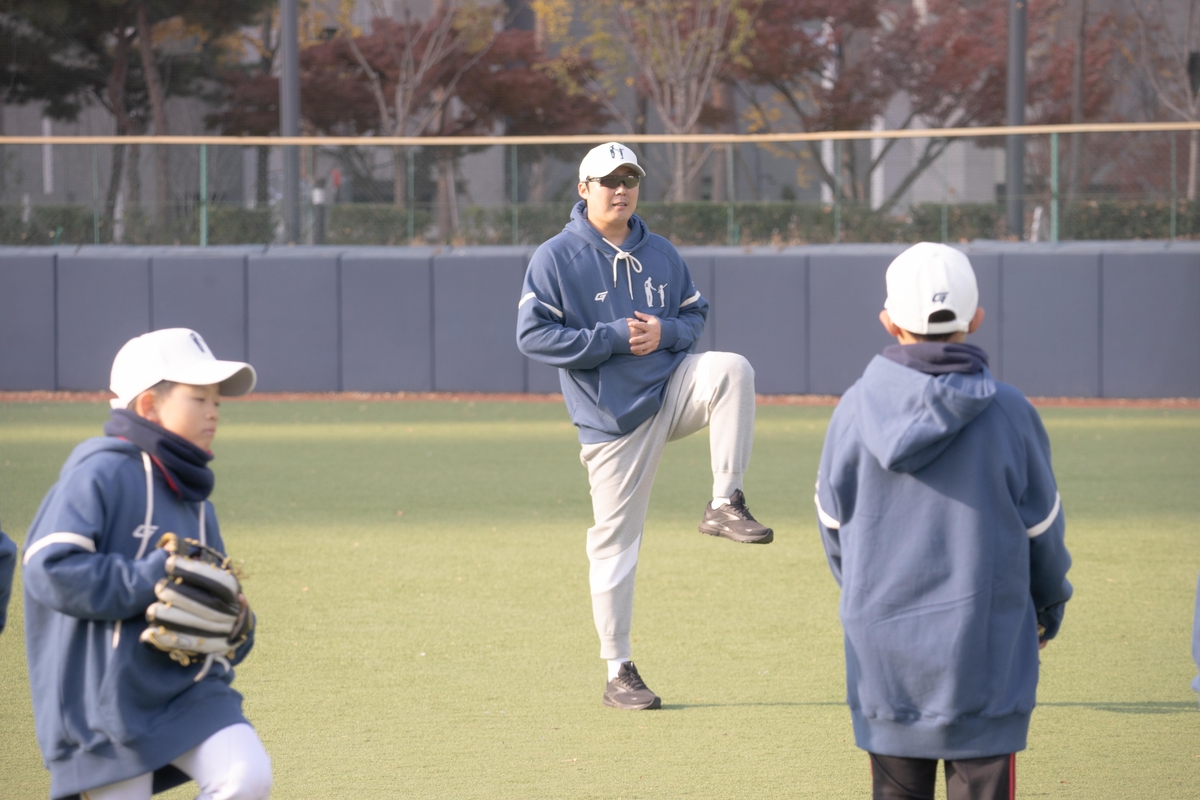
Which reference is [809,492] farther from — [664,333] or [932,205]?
[932,205]

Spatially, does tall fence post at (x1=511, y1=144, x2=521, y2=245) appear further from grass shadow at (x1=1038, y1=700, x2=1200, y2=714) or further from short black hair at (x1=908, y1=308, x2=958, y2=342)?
short black hair at (x1=908, y1=308, x2=958, y2=342)

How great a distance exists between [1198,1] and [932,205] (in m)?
11.8

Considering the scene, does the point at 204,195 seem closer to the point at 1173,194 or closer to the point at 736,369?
the point at 1173,194

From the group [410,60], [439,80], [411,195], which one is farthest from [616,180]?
[439,80]

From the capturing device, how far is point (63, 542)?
9.20 ft

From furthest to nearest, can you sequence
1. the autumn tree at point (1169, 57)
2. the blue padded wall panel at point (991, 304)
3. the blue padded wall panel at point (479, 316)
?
the autumn tree at point (1169, 57), the blue padded wall panel at point (479, 316), the blue padded wall panel at point (991, 304)

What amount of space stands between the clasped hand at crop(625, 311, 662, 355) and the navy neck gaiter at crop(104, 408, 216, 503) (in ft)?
7.23

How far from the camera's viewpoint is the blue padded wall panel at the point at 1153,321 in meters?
15.6

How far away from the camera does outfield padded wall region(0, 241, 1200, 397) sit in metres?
16.5

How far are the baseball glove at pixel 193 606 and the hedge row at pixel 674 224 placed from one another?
48.8 ft

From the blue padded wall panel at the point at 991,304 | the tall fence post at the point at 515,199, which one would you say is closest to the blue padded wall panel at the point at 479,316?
the tall fence post at the point at 515,199

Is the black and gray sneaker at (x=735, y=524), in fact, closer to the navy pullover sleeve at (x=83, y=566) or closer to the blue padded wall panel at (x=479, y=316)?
the navy pullover sleeve at (x=83, y=566)

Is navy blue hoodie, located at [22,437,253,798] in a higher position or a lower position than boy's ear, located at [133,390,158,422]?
lower

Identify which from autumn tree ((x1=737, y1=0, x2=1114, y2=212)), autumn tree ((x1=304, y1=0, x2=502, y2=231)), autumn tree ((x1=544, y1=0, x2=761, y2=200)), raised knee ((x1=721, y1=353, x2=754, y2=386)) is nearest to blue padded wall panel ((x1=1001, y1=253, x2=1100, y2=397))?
autumn tree ((x1=737, y1=0, x2=1114, y2=212))
